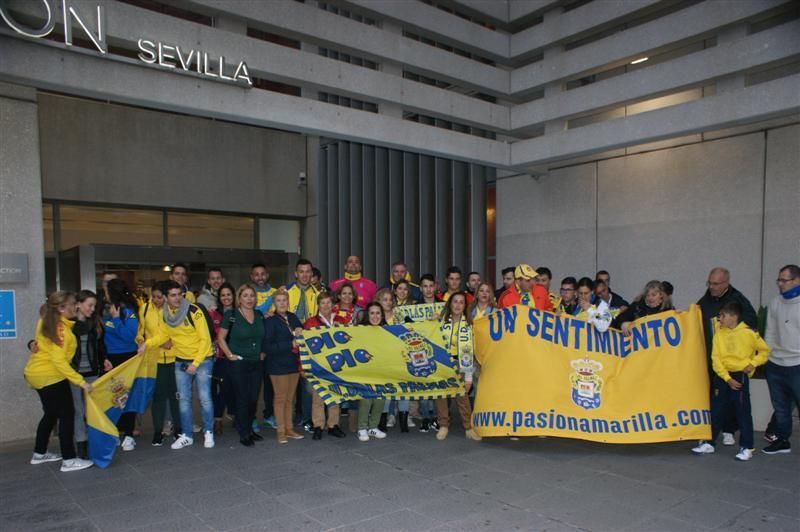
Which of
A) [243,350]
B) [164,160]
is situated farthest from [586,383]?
[164,160]

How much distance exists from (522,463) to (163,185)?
9.02 m

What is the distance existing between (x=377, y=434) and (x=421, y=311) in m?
1.56

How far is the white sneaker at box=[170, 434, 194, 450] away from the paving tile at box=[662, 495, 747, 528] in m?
4.76

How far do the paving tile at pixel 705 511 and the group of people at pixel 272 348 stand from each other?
1.39 metres

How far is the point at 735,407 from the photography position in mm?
5875

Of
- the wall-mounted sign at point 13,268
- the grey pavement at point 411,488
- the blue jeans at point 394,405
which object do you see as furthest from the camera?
the blue jeans at point 394,405

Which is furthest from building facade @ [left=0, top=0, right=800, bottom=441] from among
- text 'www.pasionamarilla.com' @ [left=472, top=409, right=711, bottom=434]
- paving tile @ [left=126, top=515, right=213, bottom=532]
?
paving tile @ [left=126, top=515, right=213, bottom=532]

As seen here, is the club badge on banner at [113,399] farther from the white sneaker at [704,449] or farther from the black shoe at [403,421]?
the white sneaker at [704,449]

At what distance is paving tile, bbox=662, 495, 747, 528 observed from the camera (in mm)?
4259

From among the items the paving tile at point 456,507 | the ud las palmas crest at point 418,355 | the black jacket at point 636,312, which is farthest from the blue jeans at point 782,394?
the ud las palmas crest at point 418,355

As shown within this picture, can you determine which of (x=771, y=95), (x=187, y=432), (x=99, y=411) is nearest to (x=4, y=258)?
(x=99, y=411)

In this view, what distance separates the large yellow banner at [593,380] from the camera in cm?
587

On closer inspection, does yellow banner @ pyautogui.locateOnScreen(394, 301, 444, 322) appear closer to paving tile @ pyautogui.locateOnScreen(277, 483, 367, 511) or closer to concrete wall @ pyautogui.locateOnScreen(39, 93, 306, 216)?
paving tile @ pyautogui.locateOnScreen(277, 483, 367, 511)

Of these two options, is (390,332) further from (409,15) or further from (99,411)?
(409,15)
